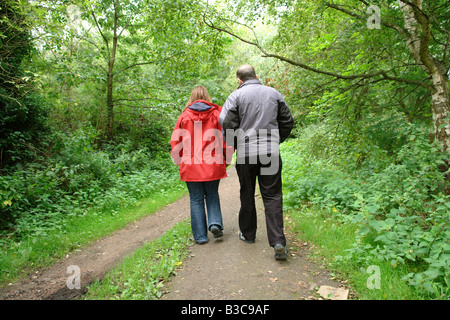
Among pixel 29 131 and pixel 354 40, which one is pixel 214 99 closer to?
pixel 354 40

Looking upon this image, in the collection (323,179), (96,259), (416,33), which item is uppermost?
(416,33)

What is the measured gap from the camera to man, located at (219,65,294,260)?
334cm

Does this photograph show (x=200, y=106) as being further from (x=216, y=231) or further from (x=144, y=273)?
(x=144, y=273)

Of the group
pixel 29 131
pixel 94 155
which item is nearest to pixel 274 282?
pixel 94 155

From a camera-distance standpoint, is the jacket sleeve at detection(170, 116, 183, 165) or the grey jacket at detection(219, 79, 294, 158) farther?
the jacket sleeve at detection(170, 116, 183, 165)

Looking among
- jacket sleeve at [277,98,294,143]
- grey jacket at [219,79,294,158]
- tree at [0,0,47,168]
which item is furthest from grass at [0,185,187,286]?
jacket sleeve at [277,98,294,143]

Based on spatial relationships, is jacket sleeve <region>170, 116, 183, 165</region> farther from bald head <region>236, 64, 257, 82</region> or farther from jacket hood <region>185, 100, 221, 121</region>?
bald head <region>236, 64, 257, 82</region>

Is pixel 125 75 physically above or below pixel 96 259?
above

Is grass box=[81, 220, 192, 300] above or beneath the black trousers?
beneath

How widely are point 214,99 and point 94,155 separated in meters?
3.80

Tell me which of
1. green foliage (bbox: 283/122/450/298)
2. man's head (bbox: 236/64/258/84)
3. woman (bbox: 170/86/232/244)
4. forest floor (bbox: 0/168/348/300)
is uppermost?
man's head (bbox: 236/64/258/84)

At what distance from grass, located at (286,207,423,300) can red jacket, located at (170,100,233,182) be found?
1596 millimetres

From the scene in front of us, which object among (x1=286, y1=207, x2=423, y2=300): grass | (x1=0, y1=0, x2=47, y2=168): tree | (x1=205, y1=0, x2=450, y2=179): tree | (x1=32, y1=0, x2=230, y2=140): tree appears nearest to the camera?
(x1=286, y1=207, x2=423, y2=300): grass

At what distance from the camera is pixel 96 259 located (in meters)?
4.00
